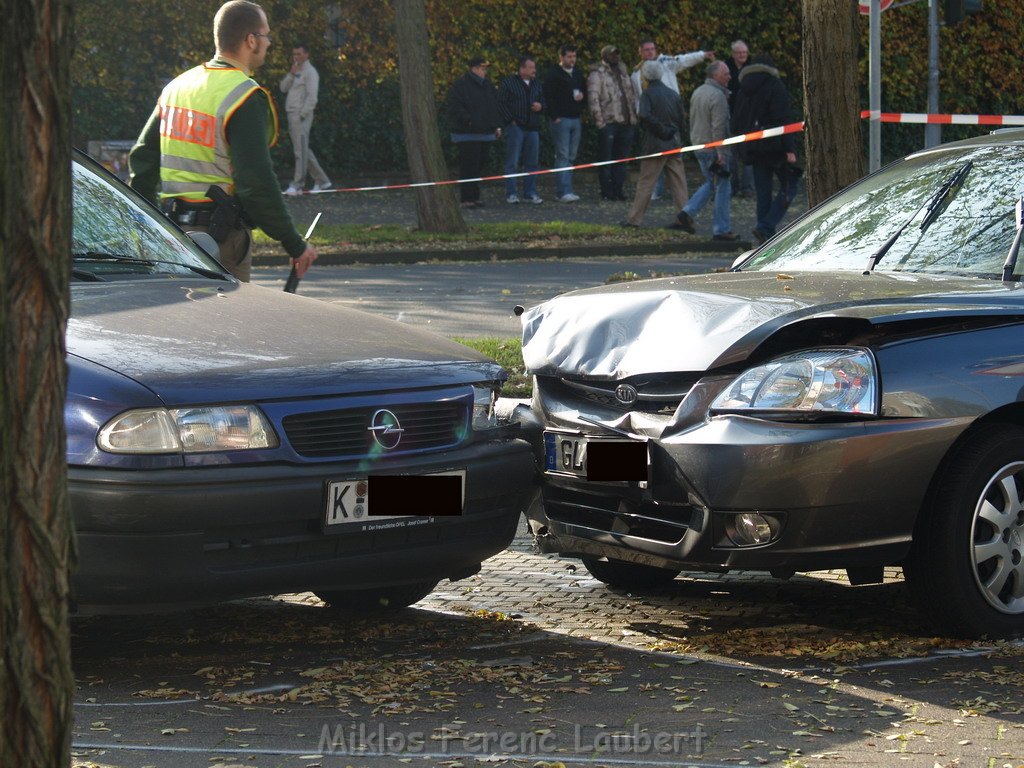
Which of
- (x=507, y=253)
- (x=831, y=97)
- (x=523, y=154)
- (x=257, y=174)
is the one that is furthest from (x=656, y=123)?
(x=257, y=174)

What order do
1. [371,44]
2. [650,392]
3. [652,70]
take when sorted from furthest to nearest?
1. [371,44]
2. [652,70]
3. [650,392]

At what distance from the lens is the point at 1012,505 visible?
16.6 feet

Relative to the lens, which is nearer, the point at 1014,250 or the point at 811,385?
the point at 811,385

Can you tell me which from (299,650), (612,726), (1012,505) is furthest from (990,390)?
(299,650)

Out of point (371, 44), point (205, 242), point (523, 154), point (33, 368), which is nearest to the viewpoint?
point (33, 368)

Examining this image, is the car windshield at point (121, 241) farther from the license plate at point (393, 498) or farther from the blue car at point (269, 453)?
the license plate at point (393, 498)

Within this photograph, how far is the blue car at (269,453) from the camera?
4449mm

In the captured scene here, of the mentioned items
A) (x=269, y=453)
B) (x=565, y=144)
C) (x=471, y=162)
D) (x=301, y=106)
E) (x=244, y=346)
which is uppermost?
(x=301, y=106)

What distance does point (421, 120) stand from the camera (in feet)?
62.7

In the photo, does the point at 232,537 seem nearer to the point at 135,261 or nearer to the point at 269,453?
the point at 269,453

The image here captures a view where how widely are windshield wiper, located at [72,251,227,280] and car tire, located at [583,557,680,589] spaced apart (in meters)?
1.70

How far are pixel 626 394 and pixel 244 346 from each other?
3.87ft

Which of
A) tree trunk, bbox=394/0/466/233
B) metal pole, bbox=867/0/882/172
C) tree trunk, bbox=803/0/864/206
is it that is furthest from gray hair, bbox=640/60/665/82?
tree trunk, bbox=803/0/864/206

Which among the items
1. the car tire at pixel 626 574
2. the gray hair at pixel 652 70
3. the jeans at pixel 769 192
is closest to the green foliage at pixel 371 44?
the gray hair at pixel 652 70
